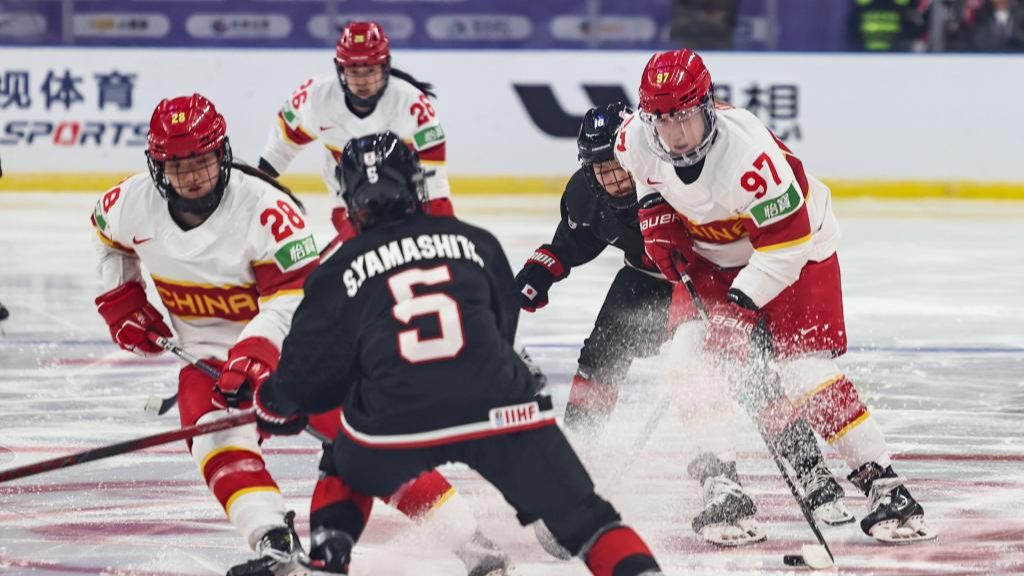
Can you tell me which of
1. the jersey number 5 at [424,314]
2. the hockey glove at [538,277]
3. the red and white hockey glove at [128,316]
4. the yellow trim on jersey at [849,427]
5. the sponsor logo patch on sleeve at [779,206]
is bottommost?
the yellow trim on jersey at [849,427]

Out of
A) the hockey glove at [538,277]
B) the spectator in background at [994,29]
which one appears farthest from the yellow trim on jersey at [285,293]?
the spectator in background at [994,29]

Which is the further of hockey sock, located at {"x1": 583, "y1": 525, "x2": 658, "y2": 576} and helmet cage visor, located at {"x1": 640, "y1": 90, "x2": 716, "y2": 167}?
helmet cage visor, located at {"x1": 640, "y1": 90, "x2": 716, "y2": 167}

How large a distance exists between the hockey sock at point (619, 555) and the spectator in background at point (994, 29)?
7862 millimetres

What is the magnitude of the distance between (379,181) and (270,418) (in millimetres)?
513

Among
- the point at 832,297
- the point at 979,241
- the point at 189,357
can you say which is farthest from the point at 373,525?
the point at 979,241

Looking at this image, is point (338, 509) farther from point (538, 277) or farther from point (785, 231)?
point (538, 277)

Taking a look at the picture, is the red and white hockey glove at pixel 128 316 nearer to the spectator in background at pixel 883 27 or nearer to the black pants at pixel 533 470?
the black pants at pixel 533 470

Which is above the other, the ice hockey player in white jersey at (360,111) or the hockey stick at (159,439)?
the hockey stick at (159,439)

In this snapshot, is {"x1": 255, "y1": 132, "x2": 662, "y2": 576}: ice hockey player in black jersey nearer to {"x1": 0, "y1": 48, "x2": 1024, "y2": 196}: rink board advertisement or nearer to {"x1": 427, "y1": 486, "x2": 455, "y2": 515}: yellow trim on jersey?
{"x1": 427, "y1": 486, "x2": 455, "y2": 515}: yellow trim on jersey

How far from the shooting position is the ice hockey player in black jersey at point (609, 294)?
4.39 meters

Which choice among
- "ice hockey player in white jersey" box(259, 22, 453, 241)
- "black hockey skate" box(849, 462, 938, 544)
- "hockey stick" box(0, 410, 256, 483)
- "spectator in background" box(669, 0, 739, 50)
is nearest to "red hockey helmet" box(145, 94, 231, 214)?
"hockey stick" box(0, 410, 256, 483)

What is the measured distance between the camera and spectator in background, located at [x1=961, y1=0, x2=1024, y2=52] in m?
10.0

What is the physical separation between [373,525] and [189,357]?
25.0 inches

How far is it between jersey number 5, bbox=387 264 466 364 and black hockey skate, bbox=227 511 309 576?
0.63m
